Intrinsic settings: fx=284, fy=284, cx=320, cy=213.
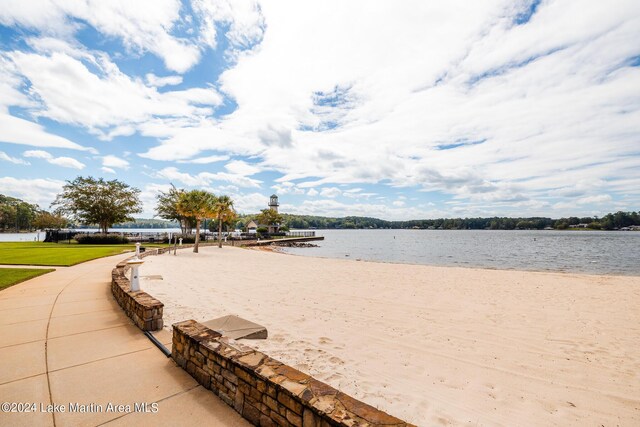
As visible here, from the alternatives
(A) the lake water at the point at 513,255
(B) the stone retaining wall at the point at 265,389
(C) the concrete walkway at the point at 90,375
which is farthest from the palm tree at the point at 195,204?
(B) the stone retaining wall at the point at 265,389

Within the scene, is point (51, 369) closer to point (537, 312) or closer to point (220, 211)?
point (537, 312)

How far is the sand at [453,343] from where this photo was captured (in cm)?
476

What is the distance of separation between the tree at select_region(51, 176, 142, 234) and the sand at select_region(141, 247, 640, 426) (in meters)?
35.9

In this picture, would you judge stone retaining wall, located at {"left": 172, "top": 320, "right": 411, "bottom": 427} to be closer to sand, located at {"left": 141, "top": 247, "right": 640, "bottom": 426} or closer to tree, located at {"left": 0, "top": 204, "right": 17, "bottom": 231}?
sand, located at {"left": 141, "top": 247, "right": 640, "bottom": 426}

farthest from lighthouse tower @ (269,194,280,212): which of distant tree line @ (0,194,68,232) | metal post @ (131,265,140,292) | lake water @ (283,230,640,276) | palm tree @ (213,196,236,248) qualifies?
metal post @ (131,265,140,292)

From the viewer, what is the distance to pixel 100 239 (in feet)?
114

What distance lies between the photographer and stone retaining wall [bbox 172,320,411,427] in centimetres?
263

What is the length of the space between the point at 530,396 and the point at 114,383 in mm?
6837

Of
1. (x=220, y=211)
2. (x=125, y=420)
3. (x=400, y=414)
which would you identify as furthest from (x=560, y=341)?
(x=220, y=211)

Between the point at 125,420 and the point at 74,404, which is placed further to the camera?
the point at 74,404

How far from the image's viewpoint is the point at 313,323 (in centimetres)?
841

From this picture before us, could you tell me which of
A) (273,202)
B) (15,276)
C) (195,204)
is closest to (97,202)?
(195,204)

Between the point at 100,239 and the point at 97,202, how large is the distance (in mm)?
9272

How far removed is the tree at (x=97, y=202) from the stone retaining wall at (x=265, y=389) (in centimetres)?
4619
